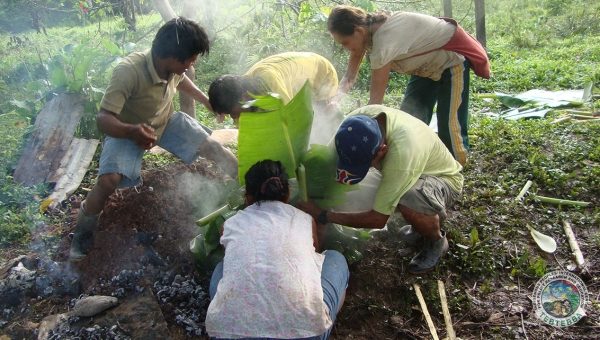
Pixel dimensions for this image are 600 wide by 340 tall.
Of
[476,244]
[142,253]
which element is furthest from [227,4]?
[476,244]

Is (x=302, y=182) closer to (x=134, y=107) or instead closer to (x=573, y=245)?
(x=134, y=107)

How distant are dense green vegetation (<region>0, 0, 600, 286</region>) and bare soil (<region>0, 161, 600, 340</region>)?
201 millimetres

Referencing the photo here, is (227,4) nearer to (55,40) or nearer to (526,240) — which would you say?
(55,40)

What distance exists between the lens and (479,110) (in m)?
5.84

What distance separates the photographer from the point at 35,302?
2932mm

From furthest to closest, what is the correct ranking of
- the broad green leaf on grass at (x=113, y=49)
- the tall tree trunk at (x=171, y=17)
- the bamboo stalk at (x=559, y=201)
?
the broad green leaf on grass at (x=113, y=49)
the tall tree trunk at (x=171, y=17)
the bamboo stalk at (x=559, y=201)

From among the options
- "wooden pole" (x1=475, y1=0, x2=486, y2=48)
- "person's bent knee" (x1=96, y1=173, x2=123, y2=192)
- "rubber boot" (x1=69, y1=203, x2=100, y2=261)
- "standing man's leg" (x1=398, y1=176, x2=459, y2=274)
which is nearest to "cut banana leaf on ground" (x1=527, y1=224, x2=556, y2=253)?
"standing man's leg" (x1=398, y1=176, x2=459, y2=274)

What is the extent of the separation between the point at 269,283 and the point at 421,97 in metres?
2.70

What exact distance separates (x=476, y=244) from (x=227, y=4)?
5.80 m

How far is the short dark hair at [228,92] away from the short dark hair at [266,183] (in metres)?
0.80

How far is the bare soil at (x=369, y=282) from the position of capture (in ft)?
8.66

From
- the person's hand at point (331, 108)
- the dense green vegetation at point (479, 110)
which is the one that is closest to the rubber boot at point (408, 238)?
the dense green vegetation at point (479, 110)

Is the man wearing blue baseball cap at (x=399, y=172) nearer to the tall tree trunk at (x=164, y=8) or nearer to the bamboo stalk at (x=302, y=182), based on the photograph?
the bamboo stalk at (x=302, y=182)

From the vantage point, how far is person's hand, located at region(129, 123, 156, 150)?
9.68 ft
